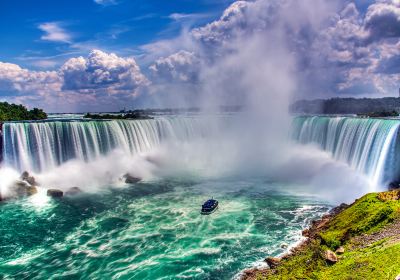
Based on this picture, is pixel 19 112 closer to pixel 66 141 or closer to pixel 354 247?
pixel 66 141

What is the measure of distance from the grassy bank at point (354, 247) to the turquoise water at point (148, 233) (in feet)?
6.69

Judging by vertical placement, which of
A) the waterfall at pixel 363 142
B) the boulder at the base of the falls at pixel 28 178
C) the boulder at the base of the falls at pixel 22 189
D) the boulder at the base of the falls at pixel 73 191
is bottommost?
the boulder at the base of the falls at pixel 73 191

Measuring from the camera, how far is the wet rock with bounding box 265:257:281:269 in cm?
1705

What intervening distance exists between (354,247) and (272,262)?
13.8 ft

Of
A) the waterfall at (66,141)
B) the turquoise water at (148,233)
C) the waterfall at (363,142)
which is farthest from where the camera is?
the waterfall at (66,141)

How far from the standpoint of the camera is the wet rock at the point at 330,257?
49.7 feet

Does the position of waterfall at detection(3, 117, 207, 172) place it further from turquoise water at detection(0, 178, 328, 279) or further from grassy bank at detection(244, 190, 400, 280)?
grassy bank at detection(244, 190, 400, 280)

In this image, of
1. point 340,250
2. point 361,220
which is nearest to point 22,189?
point 340,250

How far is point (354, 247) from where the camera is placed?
51.9 feet

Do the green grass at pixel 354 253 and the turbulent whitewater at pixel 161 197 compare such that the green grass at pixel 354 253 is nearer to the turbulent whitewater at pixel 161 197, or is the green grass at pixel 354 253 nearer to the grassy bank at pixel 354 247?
the grassy bank at pixel 354 247

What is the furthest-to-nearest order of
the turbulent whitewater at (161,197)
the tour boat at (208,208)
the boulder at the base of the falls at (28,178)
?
the boulder at the base of the falls at (28,178) < the tour boat at (208,208) < the turbulent whitewater at (161,197)

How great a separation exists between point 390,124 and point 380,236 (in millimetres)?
18543

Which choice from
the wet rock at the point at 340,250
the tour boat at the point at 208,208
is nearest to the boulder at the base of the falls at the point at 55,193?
the tour boat at the point at 208,208

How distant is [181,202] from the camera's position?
3097cm
